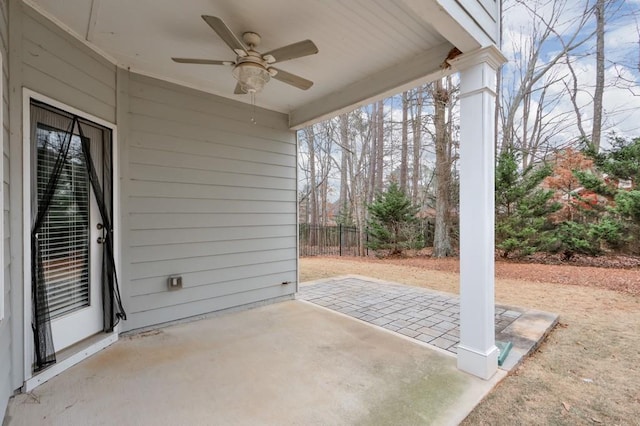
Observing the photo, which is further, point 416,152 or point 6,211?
point 416,152

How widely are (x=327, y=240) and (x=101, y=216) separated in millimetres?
7888

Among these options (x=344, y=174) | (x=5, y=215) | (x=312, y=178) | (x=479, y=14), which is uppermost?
(x=344, y=174)

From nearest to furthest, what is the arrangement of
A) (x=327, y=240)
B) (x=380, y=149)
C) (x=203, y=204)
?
(x=203, y=204) → (x=327, y=240) → (x=380, y=149)

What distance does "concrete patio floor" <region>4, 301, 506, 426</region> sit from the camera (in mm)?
1776

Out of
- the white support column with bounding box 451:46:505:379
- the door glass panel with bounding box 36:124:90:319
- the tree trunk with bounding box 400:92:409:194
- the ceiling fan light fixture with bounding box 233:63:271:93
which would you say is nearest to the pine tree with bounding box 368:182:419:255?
the tree trunk with bounding box 400:92:409:194

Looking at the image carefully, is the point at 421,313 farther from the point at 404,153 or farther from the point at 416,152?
the point at 404,153

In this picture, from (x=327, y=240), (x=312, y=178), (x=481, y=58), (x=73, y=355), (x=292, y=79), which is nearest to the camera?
(x=481, y=58)

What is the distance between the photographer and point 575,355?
2.56 metres

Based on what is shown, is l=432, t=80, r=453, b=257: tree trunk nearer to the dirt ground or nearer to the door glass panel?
the dirt ground

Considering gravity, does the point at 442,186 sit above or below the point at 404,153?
below

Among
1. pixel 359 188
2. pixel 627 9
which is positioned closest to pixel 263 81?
pixel 359 188

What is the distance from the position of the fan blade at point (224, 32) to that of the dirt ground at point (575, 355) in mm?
2690

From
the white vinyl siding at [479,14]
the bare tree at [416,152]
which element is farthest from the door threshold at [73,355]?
the bare tree at [416,152]

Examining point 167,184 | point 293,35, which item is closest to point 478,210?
point 293,35
